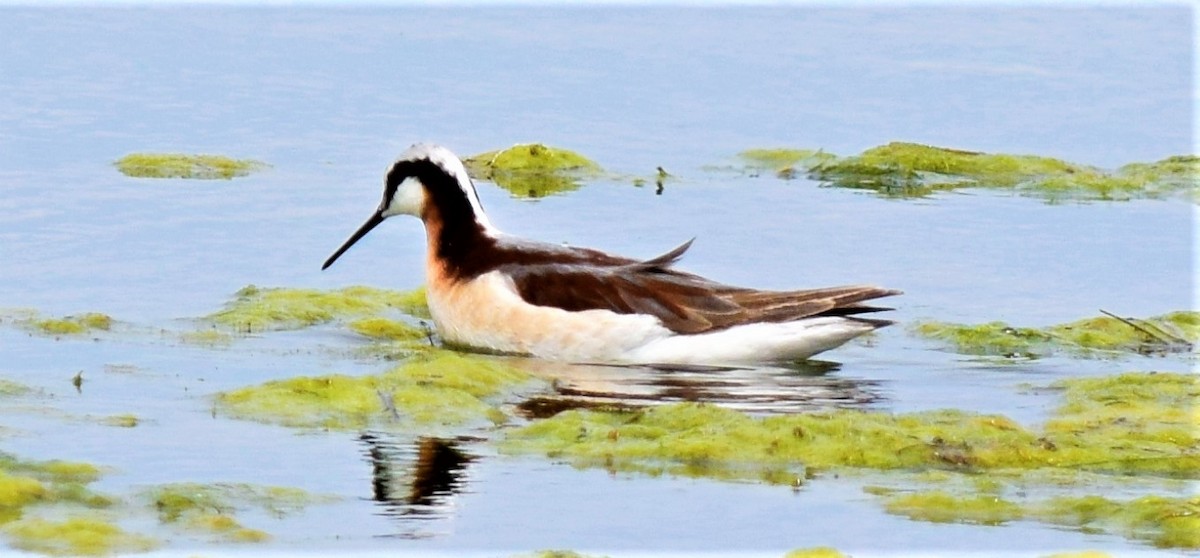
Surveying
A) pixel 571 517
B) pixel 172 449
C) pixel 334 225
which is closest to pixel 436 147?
pixel 334 225

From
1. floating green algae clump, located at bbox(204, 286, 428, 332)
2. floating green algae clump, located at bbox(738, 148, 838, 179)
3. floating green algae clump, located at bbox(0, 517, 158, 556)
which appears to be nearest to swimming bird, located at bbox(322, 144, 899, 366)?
floating green algae clump, located at bbox(204, 286, 428, 332)

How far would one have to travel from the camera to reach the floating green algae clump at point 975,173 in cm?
1927

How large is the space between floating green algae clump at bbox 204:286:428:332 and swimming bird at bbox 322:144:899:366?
721 mm

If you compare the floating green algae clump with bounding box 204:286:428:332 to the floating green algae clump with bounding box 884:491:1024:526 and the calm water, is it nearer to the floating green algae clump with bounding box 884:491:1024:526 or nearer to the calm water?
the calm water

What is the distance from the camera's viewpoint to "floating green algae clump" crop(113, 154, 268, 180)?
19.1 metres

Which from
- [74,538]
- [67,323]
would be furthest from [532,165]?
[74,538]

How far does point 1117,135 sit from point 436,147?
863cm

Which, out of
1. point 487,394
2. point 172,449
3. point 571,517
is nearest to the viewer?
point 571,517

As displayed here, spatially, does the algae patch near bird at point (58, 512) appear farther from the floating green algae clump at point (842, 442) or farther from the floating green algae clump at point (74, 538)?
the floating green algae clump at point (842, 442)

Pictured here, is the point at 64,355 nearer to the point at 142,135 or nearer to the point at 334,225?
the point at 334,225

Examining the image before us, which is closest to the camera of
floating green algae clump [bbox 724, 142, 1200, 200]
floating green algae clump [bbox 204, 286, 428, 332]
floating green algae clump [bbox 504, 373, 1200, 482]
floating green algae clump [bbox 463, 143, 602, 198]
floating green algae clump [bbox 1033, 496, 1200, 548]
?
floating green algae clump [bbox 1033, 496, 1200, 548]

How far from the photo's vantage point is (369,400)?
1161 centimetres

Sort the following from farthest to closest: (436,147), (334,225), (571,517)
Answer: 1. (334,225)
2. (436,147)
3. (571,517)

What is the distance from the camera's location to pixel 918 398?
1237 centimetres
